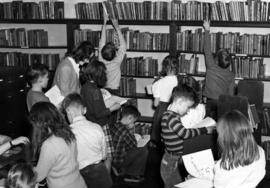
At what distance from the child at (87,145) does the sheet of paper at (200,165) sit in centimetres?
86

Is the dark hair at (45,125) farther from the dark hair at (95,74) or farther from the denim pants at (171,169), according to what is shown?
the dark hair at (95,74)

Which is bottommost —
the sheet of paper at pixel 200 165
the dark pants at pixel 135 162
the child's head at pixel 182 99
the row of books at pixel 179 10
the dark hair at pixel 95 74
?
the dark pants at pixel 135 162

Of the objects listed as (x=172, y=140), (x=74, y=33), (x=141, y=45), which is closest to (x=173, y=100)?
(x=172, y=140)

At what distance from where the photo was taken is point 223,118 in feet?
9.74

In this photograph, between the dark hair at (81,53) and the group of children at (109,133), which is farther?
the dark hair at (81,53)

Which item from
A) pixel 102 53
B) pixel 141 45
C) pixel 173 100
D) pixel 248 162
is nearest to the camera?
pixel 248 162

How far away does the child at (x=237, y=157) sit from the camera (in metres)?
2.88

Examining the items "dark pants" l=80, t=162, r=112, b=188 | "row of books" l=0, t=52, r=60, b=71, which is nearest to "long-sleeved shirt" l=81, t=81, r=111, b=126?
"dark pants" l=80, t=162, r=112, b=188

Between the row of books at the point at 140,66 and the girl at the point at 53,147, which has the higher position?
the row of books at the point at 140,66

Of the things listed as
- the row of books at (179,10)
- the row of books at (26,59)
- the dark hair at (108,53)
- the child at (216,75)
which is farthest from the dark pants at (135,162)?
the row of books at (26,59)

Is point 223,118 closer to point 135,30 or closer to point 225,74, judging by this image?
point 225,74

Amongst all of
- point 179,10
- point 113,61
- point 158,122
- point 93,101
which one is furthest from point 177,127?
point 179,10

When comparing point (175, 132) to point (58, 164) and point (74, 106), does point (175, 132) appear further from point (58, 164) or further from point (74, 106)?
A: point (58, 164)

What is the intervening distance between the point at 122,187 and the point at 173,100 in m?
0.98
